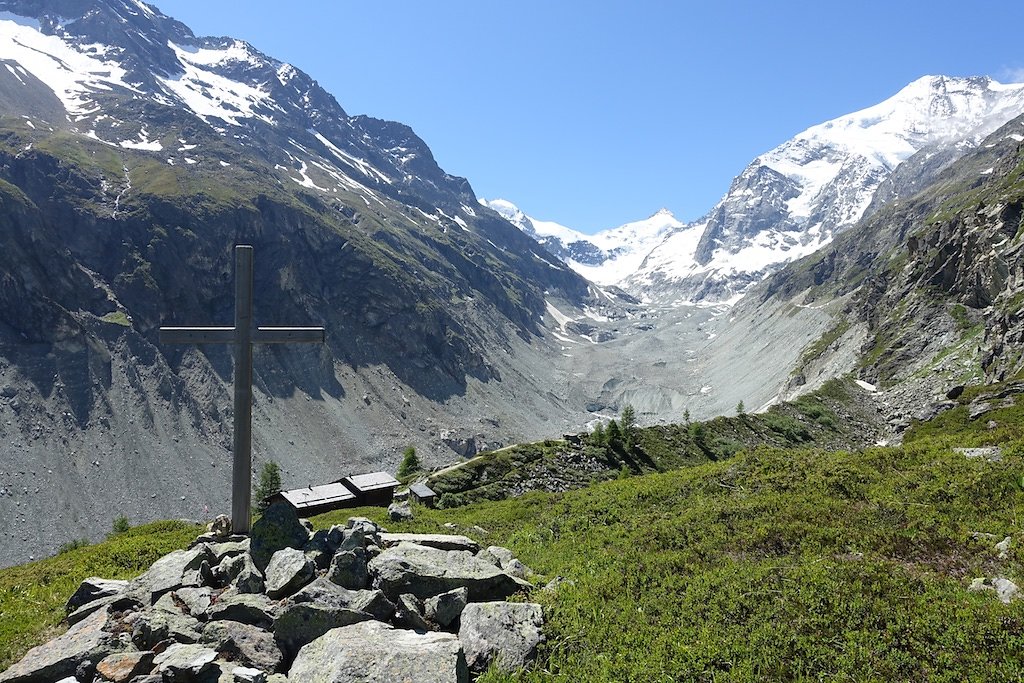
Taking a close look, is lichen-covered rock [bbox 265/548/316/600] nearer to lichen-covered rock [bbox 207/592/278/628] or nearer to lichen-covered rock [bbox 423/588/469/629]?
lichen-covered rock [bbox 207/592/278/628]

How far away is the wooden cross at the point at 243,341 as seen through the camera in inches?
630

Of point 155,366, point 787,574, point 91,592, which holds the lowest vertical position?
point 91,592

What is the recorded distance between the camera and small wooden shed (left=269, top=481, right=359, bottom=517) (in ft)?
98.2

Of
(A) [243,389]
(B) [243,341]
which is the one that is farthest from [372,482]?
(B) [243,341]

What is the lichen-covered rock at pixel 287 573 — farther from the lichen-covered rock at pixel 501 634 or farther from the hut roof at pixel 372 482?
the hut roof at pixel 372 482

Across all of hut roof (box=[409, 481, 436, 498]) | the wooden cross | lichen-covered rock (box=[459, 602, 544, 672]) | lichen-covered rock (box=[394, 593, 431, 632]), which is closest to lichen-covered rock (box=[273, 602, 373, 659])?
lichen-covered rock (box=[394, 593, 431, 632])

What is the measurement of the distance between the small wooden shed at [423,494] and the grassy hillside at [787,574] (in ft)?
31.1

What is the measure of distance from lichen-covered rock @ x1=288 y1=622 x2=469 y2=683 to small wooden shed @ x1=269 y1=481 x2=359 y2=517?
2150 centimetres

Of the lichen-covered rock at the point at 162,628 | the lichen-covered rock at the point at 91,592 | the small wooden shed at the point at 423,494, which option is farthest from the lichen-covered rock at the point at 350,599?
the small wooden shed at the point at 423,494

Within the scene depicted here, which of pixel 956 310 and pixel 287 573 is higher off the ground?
pixel 956 310

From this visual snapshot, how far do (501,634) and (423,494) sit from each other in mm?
21909

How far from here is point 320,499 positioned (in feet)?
102

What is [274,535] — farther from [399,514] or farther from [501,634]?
[399,514]

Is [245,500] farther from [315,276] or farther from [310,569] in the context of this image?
[315,276]
